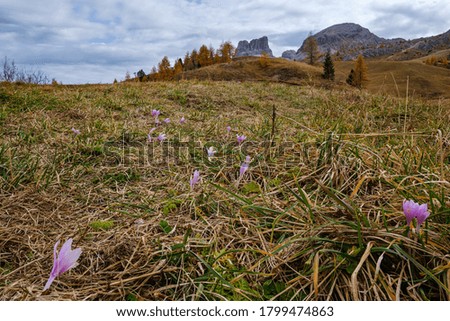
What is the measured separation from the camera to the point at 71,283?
3.87 ft

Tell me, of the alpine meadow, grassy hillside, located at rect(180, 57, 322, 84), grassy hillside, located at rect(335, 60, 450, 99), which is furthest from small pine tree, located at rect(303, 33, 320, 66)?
the alpine meadow

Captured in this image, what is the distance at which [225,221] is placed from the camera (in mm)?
1577

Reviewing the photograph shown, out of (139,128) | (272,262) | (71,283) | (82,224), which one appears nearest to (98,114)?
(139,128)

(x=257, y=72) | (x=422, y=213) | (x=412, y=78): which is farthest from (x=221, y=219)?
(x=412, y=78)

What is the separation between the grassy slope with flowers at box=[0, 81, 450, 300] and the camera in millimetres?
1118

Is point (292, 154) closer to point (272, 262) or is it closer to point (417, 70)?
point (272, 262)

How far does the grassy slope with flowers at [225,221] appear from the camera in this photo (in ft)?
3.67

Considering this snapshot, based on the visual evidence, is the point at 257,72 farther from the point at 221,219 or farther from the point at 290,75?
the point at 221,219

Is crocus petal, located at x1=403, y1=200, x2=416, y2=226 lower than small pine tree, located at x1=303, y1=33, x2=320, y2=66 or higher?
lower

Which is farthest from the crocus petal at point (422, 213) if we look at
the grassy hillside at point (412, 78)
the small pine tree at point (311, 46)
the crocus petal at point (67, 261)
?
the small pine tree at point (311, 46)

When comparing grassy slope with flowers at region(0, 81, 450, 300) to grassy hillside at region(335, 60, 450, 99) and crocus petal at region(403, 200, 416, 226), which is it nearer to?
Result: crocus petal at region(403, 200, 416, 226)

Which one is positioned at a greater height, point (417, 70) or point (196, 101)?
point (417, 70)

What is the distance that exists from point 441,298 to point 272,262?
0.58 metres

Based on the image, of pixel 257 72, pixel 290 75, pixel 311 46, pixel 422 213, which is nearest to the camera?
pixel 422 213
